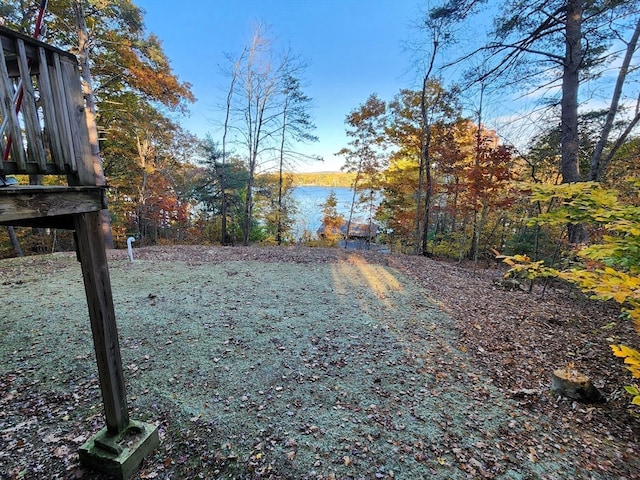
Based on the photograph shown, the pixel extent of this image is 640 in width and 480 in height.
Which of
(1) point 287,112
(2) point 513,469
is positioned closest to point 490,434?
(2) point 513,469

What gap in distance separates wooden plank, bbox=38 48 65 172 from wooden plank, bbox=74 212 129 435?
40 cm

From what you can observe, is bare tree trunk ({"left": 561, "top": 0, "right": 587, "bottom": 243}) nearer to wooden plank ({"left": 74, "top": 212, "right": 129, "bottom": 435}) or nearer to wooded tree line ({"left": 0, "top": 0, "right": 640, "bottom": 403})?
wooded tree line ({"left": 0, "top": 0, "right": 640, "bottom": 403})

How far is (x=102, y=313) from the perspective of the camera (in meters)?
1.90

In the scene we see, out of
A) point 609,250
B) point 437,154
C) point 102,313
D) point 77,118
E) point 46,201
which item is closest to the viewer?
point 46,201

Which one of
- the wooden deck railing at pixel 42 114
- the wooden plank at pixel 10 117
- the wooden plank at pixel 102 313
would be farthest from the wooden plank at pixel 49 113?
the wooden plank at pixel 102 313

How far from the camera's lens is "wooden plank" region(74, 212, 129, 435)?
1.80 metres

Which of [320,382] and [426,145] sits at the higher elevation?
[426,145]

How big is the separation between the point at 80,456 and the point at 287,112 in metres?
13.2

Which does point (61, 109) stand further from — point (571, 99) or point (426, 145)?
point (426, 145)

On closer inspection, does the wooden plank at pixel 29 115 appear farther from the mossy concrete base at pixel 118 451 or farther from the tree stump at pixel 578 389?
the tree stump at pixel 578 389

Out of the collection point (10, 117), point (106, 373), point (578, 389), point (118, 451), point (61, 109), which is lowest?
point (578, 389)

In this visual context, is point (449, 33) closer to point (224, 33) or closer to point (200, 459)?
point (224, 33)

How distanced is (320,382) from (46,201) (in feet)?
9.80

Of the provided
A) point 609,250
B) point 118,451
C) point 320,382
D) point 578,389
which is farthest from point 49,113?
point 578,389
